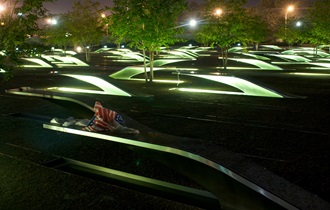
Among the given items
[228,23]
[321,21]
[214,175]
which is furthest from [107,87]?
[321,21]

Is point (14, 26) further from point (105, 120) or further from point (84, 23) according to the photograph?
point (84, 23)

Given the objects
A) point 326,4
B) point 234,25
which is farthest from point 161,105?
point 326,4

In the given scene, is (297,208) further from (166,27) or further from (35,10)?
(166,27)

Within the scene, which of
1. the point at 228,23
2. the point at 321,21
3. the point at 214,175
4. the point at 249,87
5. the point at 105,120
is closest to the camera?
the point at 214,175

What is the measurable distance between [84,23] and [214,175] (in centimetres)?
3719

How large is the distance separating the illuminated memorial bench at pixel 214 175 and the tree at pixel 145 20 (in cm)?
1331

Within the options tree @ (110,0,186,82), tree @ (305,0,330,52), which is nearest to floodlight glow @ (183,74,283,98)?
tree @ (110,0,186,82)

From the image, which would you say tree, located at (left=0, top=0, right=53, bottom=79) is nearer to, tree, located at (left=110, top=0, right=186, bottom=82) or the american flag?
the american flag

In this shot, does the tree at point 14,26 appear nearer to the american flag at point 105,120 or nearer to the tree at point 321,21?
the american flag at point 105,120

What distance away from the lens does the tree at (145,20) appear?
20047 millimetres

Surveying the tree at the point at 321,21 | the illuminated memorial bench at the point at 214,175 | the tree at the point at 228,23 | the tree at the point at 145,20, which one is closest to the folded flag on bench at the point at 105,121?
the illuminated memorial bench at the point at 214,175

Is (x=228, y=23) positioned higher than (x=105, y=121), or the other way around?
(x=228, y=23)

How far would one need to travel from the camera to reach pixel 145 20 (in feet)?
65.6

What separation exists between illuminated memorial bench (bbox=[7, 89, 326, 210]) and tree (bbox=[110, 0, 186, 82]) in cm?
1331
